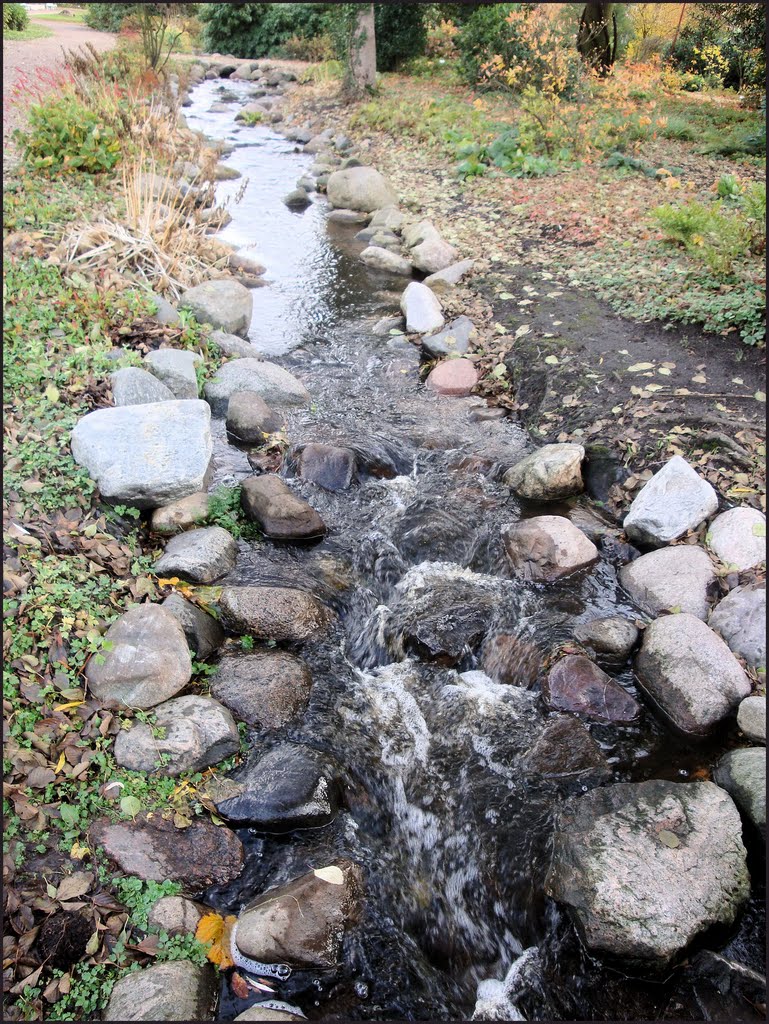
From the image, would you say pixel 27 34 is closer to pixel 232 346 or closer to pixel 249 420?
pixel 232 346

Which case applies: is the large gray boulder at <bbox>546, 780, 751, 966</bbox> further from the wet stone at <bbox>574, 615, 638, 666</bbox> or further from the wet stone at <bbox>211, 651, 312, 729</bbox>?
the wet stone at <bbox>211, 651, 312, 729</bbox>

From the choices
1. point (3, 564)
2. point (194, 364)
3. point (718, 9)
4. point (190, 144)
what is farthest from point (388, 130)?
point (3, 564)

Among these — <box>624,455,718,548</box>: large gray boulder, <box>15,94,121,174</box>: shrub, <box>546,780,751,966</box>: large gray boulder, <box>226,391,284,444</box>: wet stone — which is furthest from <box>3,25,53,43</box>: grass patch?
<box>546,780,751,966</box>: large gray boulder

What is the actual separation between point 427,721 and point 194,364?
3.91 meters

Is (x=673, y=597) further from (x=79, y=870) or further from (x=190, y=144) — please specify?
(x=190, y=144)

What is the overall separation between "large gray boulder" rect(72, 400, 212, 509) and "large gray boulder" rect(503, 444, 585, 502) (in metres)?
2.38

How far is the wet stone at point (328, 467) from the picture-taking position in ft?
17.8

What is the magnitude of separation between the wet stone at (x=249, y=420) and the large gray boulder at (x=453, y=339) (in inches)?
79.4

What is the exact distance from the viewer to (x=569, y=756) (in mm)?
3475

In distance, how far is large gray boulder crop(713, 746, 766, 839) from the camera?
3.04 meters

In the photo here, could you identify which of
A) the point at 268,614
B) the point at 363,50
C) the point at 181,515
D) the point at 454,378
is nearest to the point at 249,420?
the point at 181,515

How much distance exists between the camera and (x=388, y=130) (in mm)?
13930

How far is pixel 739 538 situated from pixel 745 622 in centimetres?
64

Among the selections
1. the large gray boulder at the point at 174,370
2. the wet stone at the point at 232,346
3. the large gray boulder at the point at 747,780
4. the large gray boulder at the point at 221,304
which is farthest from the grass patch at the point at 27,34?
the large gray boulder at the point at 747,780
